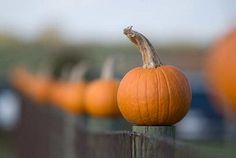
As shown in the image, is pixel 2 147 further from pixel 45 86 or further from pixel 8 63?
pixel 8 63

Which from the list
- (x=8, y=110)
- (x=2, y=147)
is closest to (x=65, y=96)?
(x=2, y=147)

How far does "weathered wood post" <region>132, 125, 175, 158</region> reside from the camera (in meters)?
3.64

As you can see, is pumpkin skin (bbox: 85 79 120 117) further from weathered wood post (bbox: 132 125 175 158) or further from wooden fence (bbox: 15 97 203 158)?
weathered wood post (bbox: 132 125 175 158)

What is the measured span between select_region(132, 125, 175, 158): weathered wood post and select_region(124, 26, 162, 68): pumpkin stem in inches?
11.0

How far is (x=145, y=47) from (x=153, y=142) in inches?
19.2

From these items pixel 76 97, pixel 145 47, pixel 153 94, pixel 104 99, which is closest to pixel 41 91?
pixel 76 97

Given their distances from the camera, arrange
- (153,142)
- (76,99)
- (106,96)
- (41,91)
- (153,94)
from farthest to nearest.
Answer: (41,91)
(76,99)
(106,96)
(153,94)
(153,142)

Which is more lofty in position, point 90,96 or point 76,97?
point 76,97

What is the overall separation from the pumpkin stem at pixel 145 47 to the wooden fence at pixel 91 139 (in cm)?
28

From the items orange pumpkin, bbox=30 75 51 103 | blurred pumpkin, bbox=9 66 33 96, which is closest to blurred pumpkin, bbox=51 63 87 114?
orange pumpkin, bbox=30 75 51 103

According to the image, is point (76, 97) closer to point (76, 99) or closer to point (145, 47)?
point (76, 99)

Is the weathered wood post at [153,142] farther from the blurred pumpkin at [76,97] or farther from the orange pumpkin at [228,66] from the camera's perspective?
the orange pumpkin at [228,66]

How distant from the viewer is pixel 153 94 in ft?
14.1

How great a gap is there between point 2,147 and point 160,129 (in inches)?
820
